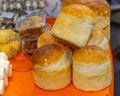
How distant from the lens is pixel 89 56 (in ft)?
2.93

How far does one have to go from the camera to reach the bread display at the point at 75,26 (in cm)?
91

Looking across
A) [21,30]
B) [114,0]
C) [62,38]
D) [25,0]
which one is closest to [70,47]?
[62,38]

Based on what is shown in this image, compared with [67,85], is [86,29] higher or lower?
higher

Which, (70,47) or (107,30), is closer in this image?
(70,47)

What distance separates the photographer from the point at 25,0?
4.72ft

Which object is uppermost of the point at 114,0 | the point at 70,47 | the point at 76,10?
the point at 76,10

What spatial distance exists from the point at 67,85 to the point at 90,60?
13cm

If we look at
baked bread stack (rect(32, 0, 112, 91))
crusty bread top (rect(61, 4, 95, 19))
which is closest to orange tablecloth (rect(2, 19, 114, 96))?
baked bread stack (rect(32, 0, 112, 91))

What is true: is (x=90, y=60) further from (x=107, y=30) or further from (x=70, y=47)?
(x=107, y=30)

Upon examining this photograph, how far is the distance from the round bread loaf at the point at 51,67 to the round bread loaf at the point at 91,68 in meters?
0.03

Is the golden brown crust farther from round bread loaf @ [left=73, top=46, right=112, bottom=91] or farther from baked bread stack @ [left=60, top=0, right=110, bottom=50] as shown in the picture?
Result: baked bread stack @ [left=60, top=0, right=110, bottom=50]

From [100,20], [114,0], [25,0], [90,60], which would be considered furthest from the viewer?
[114,0]

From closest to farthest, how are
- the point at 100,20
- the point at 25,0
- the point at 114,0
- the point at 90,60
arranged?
the point at 90,60
the point at 100,20
the point at 25,0
the point at 114,0

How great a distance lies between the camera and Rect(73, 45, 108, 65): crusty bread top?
89 cm
